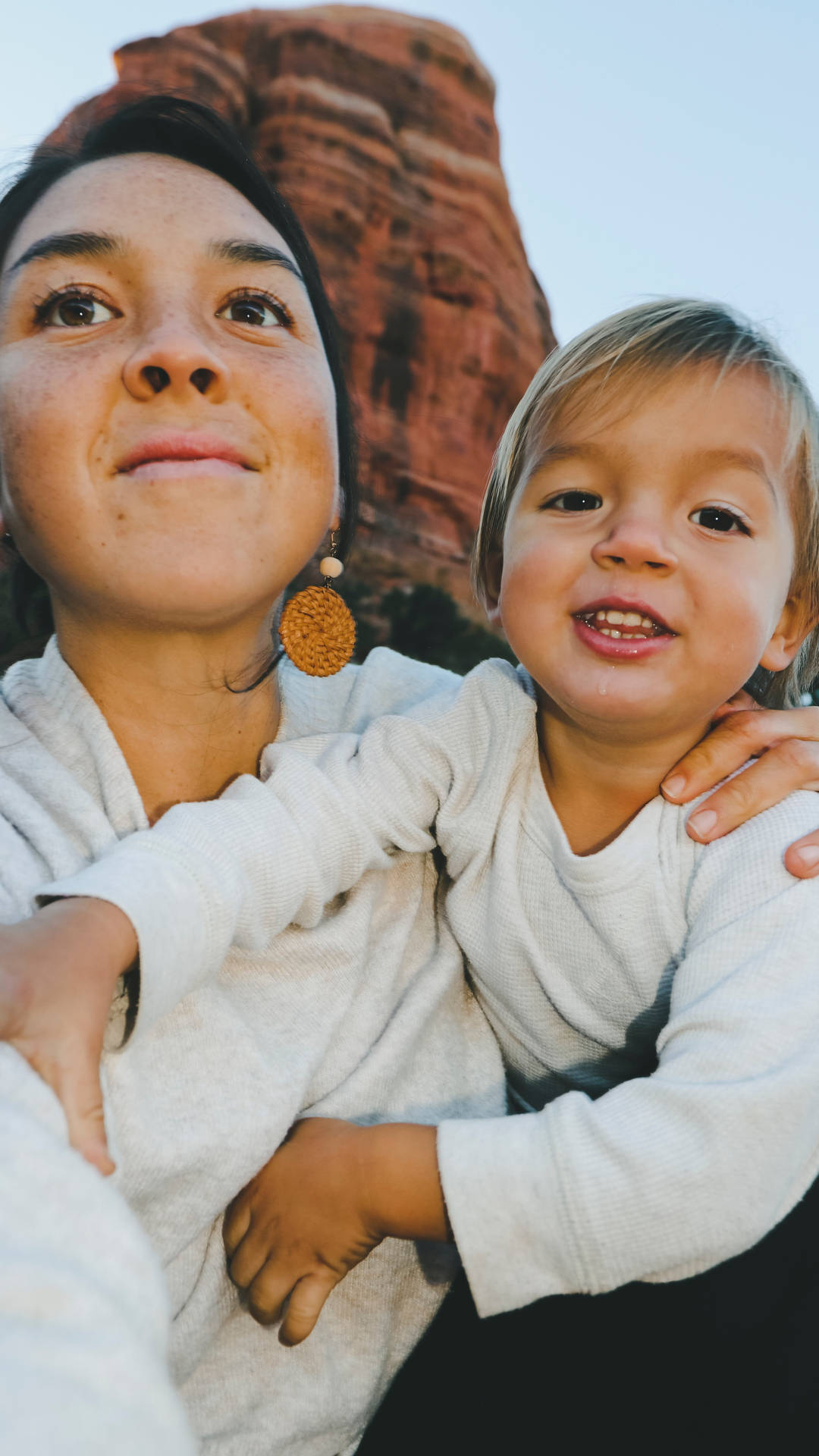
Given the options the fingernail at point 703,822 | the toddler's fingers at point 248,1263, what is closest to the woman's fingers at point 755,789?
the fingernail at point 703,822

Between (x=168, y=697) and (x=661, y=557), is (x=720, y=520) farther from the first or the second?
(x=168, y=697)

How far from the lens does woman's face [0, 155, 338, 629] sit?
1.47m

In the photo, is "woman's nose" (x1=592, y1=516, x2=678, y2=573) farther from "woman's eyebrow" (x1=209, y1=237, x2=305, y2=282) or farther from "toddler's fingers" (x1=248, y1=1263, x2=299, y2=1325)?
"toddler's fingers" (x1=248, y1=1263, x2=299, y2=1325)

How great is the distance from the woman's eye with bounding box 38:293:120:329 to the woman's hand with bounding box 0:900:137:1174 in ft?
3.07

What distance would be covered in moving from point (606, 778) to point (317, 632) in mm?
596

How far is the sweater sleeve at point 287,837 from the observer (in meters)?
1.26

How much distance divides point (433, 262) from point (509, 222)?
13.4 ft

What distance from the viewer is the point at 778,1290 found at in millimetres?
1239

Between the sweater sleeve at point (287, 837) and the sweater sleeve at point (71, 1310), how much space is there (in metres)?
0.32

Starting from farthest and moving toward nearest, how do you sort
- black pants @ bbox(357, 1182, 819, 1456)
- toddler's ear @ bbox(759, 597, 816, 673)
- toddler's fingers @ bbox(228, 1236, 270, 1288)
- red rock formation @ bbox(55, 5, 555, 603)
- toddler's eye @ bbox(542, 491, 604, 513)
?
red rock formation @ bbox(55, 5, 555, 603) < toddler's ear @ bbox(759, 597, 816, 673) < toddler's eye @ bbox(542, 491, 604, 513) < toddler's fingers @ bbox(228, 1236, 270, 1288) < black pants @ bbox(357, 1182, 819, 1456)

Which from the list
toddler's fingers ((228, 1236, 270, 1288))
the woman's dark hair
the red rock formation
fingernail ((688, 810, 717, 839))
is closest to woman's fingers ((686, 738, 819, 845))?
fingernail ((688, 810, 717, 839))

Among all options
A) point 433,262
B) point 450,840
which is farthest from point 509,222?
point 450,840

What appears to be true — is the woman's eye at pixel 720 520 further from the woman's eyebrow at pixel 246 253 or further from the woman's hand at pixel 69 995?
the woman's hand at pixel 69 995

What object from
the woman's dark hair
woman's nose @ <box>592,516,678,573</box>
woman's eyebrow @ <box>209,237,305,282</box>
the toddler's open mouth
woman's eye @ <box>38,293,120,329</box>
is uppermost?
the woman's dark hair
